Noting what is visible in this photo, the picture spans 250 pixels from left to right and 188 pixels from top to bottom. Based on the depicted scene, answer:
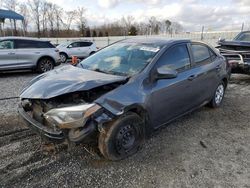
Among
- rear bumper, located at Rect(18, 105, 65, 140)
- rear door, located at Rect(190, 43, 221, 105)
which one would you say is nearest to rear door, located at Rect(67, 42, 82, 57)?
rear door, located at Rect(190, 43, 221, 105)

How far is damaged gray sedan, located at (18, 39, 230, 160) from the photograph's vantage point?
2.90 meters

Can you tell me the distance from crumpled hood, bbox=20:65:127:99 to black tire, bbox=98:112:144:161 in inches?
21.4

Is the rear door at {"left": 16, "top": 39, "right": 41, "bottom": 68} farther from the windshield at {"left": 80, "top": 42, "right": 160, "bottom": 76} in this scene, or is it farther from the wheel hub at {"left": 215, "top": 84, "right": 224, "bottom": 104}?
the wheel hub at {"left": 215, "top": 84, "right": 224, "bottom": 104}

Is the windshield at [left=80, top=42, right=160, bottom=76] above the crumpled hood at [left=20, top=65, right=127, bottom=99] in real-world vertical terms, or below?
above

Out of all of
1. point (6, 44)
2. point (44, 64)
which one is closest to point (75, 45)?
point (44, 64)

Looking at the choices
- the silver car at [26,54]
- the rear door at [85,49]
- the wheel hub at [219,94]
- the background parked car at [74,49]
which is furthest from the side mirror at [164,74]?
the rear door at [85,49]

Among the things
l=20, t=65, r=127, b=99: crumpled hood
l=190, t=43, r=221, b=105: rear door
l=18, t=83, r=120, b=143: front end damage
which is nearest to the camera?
l=18, t=83, r=120, b=143: front end damage

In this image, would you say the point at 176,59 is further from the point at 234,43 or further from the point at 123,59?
the point at 234,43

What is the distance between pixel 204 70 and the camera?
4605mm

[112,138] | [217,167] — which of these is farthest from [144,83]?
[217,167]

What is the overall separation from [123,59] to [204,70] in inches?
65.5

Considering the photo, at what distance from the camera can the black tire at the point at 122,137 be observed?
9.98 ft

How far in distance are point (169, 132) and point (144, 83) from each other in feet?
4.15

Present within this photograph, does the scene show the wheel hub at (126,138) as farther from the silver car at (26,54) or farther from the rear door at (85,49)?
the rear door at (85,49)
